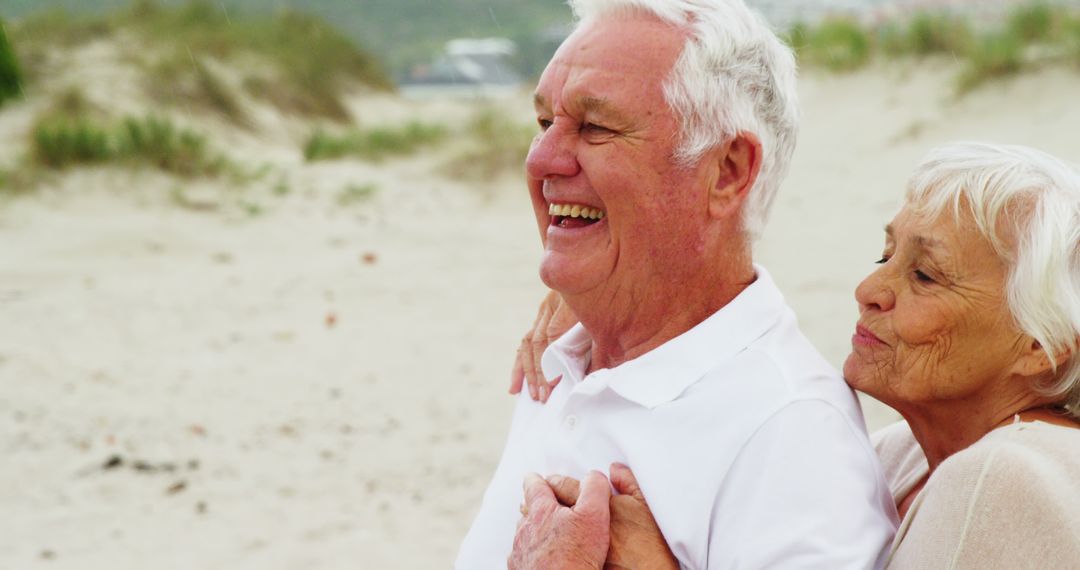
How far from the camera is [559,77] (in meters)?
2.30

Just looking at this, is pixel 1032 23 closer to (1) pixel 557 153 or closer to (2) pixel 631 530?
(1) pixel 557 153

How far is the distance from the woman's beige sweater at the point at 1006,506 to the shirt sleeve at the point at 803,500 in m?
0.11

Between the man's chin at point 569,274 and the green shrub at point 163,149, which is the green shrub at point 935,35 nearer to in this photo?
the green shrub at point 163,149

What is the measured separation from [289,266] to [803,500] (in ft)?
→ 26.2

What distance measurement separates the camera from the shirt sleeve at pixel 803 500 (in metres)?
1.87

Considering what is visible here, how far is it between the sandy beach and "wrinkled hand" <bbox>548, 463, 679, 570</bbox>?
2.60 metres

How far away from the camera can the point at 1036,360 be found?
1929 millimetres

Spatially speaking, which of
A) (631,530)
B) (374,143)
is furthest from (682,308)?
(374,143)

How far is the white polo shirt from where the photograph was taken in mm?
1903

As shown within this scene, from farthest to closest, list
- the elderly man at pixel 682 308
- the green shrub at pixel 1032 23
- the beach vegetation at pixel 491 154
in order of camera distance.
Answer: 1. the green shrub at pixel 1032 23
2. the beach vegetation at pixel 491 154
3. the elderly man at pixel 682 308

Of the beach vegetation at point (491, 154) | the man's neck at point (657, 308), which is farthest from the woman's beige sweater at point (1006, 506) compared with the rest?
the beach vegetation at point (491, 154)

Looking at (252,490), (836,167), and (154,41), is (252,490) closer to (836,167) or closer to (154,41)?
(836,167)

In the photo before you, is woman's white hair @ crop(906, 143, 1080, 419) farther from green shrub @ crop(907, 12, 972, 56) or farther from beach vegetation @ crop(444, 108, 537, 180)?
green shrub @ crop(907, 12, 972, 56)

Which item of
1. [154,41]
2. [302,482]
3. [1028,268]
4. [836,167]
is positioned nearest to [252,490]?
[302,482]
